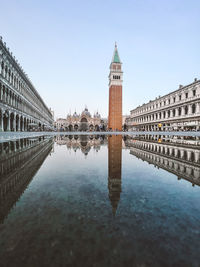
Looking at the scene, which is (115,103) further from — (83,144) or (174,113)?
(83,144)

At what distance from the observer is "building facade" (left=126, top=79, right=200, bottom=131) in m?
40.1

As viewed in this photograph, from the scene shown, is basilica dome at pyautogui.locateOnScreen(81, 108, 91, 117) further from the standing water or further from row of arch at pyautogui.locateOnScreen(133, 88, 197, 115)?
the standing water

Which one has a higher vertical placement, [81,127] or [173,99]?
[173,99]

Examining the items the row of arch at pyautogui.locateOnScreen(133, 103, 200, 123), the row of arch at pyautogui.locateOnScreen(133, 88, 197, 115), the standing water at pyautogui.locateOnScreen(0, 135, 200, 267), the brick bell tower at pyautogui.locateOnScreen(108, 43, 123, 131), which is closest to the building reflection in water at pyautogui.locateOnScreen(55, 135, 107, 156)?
the standing water at pyautogui.locateOnScreen(0, 135, 200, 267)

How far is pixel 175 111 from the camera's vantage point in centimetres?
4878

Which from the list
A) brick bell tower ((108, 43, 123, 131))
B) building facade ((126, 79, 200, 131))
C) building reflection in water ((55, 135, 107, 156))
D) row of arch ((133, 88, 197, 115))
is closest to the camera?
building reflection in water ((55, 135, 107, 156))

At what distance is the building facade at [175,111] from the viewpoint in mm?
40119

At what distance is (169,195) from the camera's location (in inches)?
115

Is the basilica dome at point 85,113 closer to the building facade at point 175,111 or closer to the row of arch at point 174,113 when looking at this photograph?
the row of arch at point 174,113

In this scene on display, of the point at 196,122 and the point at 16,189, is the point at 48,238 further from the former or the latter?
the point at 196,122

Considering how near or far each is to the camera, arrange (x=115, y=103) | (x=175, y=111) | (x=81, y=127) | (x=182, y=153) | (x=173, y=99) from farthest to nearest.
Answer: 1. (x=81, y=127)
2. (x=115, y=103)
3. (x=173, y=99)
4. (x=175, y=111)
5. (x=182, y=153)

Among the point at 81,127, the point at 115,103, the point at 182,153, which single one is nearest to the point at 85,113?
the point at 81,127

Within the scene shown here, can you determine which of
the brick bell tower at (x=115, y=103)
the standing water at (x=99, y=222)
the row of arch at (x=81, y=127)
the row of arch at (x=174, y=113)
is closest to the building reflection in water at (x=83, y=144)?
the standing water at (x=99, y=222)

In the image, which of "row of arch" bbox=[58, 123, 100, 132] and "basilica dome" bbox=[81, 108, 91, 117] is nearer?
"row of arch" bbox=[58, 123, 100, 132]
